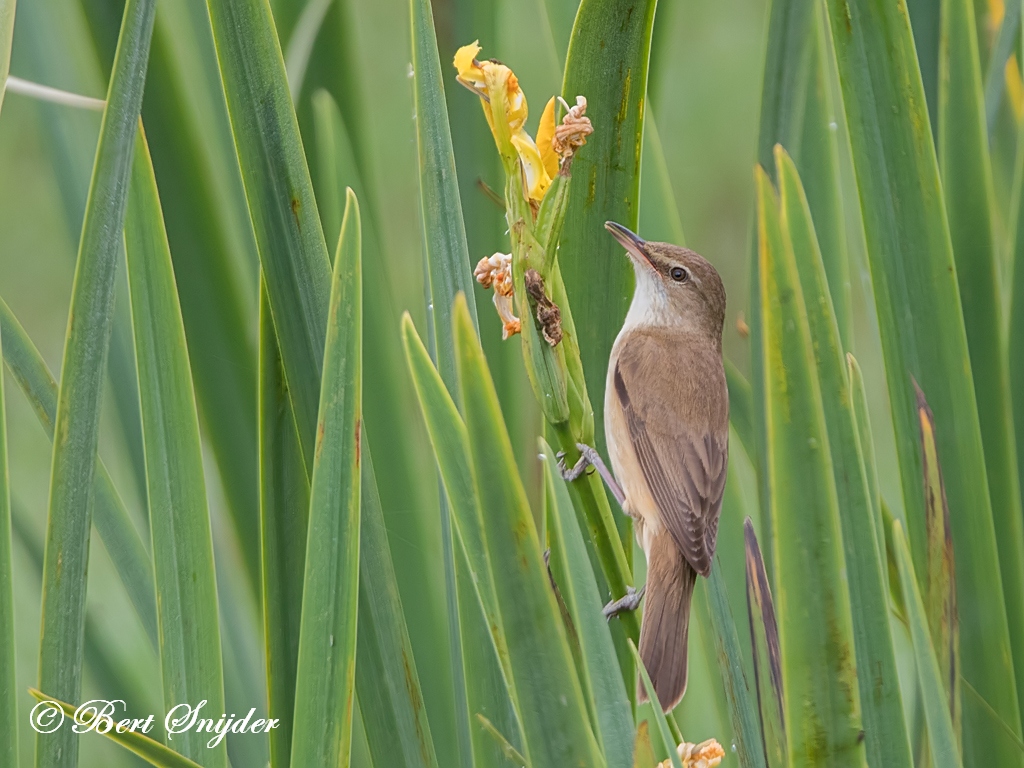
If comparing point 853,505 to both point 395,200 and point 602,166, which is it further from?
point 395,200

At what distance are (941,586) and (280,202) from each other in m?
0.42

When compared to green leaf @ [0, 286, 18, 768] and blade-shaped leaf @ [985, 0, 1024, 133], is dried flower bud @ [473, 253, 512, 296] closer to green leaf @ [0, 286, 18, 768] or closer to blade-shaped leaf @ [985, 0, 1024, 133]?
green leaf @ [0, 286, 18, 768]

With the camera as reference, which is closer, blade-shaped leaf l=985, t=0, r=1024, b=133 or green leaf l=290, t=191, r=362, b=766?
green leaf l=290, t=191, r=362, b=766

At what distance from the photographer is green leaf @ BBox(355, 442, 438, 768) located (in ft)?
1.50

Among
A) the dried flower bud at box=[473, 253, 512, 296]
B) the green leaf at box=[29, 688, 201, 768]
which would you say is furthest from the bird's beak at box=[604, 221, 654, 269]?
the green leaf at box=[29, 688, 201, 768]

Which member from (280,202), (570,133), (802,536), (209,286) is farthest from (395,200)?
(802,536)

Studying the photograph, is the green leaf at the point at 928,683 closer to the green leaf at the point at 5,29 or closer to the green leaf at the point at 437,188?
the green leaf at the point at 437,188

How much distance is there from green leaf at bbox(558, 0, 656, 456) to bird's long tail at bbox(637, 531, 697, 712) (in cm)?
4

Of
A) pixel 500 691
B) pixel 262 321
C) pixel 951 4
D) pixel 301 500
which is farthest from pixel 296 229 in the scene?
pixel 951 4

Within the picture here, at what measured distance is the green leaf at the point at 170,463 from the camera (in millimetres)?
420

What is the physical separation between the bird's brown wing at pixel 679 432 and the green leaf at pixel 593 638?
142 mm

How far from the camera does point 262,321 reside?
46 centimetres

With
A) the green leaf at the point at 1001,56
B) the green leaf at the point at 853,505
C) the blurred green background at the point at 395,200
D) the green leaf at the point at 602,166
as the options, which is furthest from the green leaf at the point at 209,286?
the green leaf at the point at 1001,56

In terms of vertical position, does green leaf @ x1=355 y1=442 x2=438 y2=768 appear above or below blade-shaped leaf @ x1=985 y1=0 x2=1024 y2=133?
below
